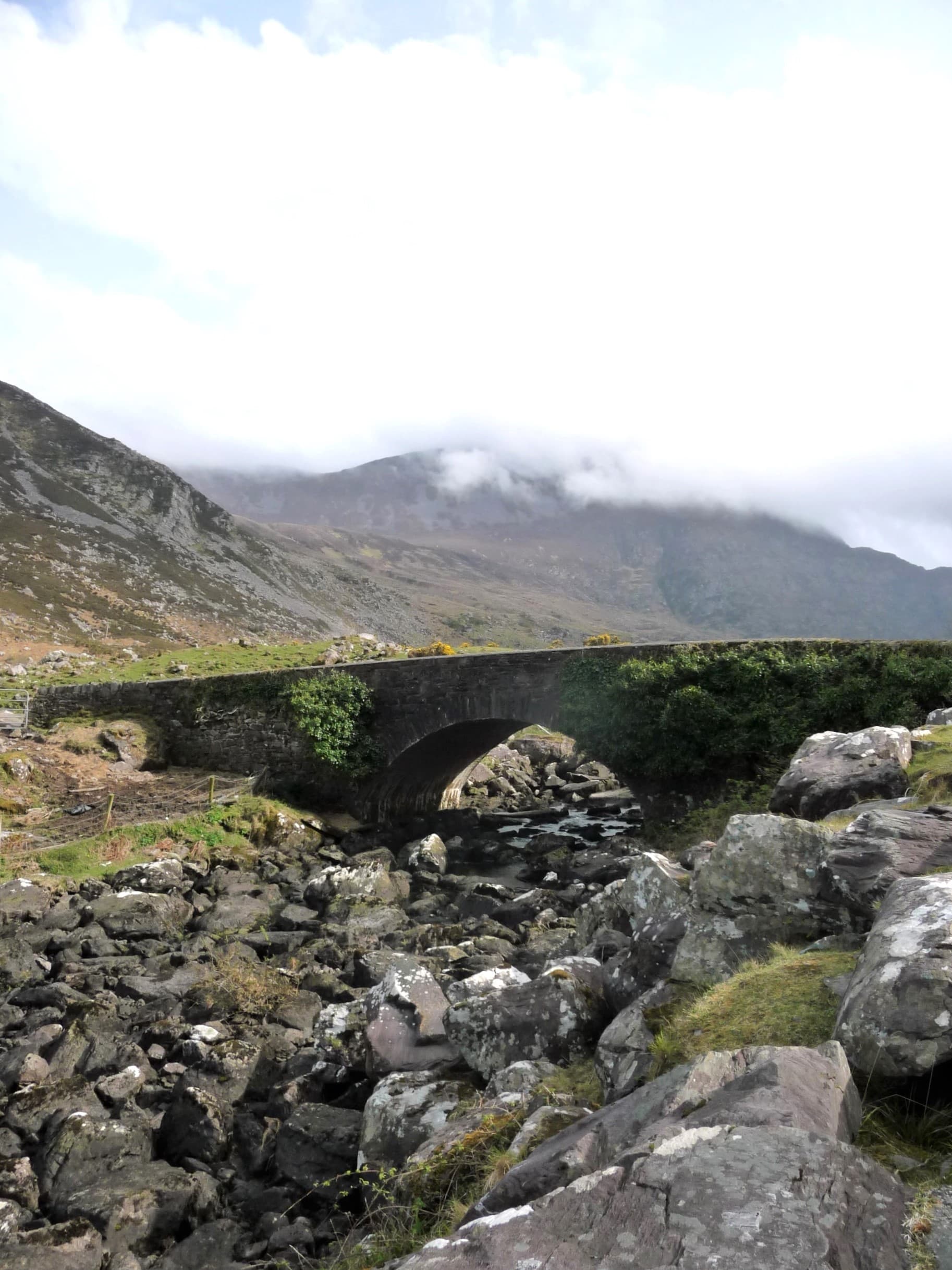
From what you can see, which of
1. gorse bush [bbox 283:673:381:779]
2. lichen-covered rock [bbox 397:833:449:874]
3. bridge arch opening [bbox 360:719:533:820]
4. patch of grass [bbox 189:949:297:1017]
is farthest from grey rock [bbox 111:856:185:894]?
bridge arch opening [bbox 360:719:533:820]

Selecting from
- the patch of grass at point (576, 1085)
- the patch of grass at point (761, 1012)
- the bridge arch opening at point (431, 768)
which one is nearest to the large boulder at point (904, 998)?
the patch of grass at point (761, 1012)

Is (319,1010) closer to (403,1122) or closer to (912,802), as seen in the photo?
(403,1122)

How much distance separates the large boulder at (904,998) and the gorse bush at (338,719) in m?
23.0

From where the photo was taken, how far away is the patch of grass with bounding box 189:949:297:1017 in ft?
39.0

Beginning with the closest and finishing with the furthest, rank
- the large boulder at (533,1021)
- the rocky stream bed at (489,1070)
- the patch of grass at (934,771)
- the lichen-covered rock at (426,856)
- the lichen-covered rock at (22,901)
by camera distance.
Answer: the rocky stream bed at (489,1070), the large boulder at (533,1021), the patch of grass at (934,771), the lichen-covered rock at (22,901), the lichen-covered rock at (426,856)

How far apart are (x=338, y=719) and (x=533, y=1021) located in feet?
67.4

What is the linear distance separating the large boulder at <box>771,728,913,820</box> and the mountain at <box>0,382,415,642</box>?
5668cm

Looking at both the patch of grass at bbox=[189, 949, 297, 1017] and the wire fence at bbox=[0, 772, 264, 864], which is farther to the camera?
the wire fence at bbox=[0, 772, 264, 864]

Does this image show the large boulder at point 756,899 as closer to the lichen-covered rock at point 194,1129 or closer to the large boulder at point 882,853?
the large boulder at point 882,853

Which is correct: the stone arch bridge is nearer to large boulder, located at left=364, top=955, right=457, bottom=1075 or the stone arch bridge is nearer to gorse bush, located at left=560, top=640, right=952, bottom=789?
gorse bush, located at left=560, top=640, right=952, bottom=789

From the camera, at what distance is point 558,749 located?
42.8 m

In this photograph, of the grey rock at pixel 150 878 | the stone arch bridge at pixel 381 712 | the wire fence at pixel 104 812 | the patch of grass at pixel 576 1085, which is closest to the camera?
the patch of grass at pixel 576 1085

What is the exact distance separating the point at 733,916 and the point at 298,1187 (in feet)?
16.6

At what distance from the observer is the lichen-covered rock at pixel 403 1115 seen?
661cm
